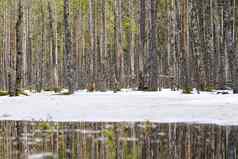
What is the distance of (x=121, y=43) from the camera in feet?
121

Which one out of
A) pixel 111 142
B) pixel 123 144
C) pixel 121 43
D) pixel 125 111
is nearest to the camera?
pixel 123 144

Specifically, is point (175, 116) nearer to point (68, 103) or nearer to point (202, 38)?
point (68, 103)

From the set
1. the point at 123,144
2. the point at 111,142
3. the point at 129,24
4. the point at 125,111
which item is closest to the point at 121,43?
the point at 129,24

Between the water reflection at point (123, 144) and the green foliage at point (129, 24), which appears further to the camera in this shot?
the green foliage at point (129, 24)

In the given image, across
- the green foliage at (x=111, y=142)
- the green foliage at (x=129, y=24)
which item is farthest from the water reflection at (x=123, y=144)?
the green foliage at (x=129, y=24)

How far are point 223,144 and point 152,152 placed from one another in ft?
3.94

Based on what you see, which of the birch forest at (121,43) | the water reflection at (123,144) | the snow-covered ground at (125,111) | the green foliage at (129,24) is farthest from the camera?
the green foliage at (129,24)

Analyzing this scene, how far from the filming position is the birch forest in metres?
32.9

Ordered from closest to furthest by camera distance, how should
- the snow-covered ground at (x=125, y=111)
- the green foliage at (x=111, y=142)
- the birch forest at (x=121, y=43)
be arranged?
the green foliage at (x=111, y=142) → the snow-covered ground at (x=125, y=111) → the birch forest at (x=121, y=43)

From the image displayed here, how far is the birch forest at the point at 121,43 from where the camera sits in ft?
108

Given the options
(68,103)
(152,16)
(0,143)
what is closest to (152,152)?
(0,143)

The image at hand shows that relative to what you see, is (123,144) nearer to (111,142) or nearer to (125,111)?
(111,142)

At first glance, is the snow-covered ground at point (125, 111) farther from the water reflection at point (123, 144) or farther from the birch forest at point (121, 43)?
the birch forest at point (121, 43)

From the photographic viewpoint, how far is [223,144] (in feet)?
19.7
